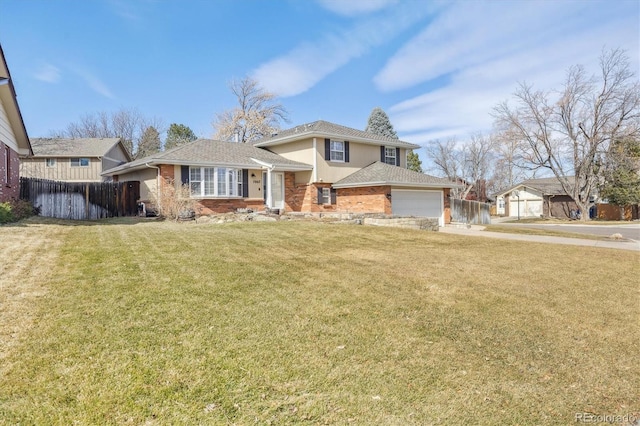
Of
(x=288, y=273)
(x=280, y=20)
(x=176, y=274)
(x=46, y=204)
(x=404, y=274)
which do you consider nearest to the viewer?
(x=176, y=274)

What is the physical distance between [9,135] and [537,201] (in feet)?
163

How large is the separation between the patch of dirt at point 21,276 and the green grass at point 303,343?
41 mm

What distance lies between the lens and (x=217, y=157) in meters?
19.1

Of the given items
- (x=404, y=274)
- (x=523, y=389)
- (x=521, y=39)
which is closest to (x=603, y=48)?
(x=521, y=39)

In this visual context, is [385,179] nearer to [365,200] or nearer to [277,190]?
[365,200]

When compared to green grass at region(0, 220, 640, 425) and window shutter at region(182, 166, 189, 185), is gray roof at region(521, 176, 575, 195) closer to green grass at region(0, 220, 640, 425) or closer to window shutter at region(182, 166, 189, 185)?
green grass at region(0, 220, 640, 425)

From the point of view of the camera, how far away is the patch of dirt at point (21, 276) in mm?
3533

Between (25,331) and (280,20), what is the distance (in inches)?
536

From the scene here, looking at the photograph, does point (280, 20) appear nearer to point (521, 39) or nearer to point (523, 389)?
point (521, 39)

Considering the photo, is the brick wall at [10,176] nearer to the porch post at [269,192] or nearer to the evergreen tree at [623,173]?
the porch post at [269,192]

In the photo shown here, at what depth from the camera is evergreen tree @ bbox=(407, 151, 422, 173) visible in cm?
4693

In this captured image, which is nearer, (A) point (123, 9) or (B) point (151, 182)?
(A) point (123, 9)

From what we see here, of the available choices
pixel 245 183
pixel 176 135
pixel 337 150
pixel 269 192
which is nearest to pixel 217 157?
pixel 245 183

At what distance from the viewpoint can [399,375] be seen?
131 inches
